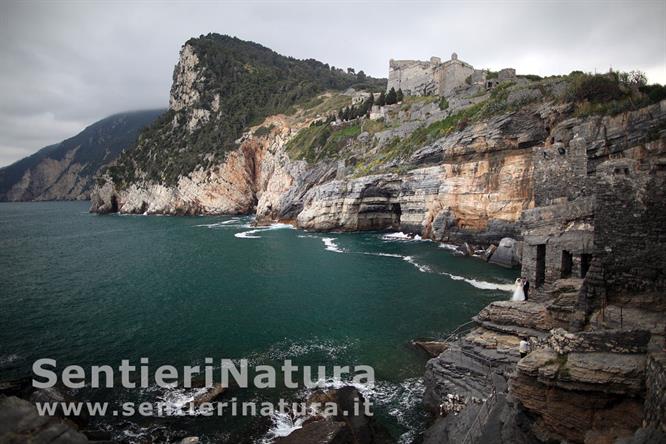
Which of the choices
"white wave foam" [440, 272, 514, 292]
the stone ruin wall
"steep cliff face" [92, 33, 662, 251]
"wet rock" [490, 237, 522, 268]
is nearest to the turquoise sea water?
"white wave foam" [440, 272, 514, 292]

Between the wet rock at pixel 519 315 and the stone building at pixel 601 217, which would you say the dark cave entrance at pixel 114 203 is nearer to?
the stone building at pixel 601 217

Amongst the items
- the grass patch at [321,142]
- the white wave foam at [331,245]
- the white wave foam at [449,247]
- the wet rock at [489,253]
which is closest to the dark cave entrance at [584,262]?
the wet rock at [489,253]

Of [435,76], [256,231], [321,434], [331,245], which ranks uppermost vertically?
[435,76]

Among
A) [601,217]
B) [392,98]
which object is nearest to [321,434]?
[601,217]

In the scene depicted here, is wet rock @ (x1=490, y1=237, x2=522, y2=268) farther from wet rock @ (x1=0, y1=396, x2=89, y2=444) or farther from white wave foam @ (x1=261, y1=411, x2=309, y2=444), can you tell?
wet rock @ (x1=0, y1=396, x2=89, y2=444)

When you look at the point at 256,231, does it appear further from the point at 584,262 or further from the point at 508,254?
the point at 584,262
